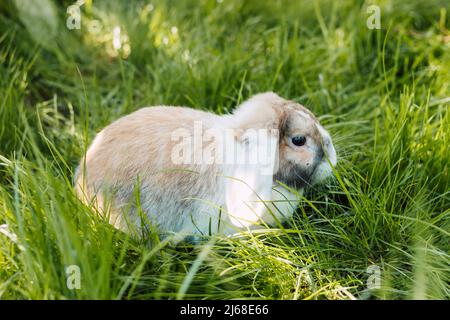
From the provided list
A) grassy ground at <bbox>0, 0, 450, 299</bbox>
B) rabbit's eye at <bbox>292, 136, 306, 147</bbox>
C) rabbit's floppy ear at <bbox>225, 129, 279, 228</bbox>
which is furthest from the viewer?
rabbit's eye at <bbox>292, 136, 306, 147</bbox>

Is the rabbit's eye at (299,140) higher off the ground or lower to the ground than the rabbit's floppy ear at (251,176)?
higher

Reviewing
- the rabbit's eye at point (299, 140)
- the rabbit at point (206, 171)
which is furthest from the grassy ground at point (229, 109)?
the rabbit's eye at point (299, 140)

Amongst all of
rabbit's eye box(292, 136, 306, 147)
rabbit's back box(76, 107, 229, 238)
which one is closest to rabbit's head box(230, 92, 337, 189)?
rabbit's eye box(292, 136, 306, 147)

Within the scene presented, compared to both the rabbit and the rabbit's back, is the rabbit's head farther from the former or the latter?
the rabbit's back

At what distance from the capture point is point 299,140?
8.60ft

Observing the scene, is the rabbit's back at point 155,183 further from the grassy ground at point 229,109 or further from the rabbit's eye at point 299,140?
the rabbit's eye at point 299,140

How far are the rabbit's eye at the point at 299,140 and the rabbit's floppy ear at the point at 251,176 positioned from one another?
0.11 meters

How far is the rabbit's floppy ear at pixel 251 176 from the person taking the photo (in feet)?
8.23

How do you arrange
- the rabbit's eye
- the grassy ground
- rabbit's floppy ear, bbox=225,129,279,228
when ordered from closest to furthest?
the grassy ground → rabbit's floppy ear, bbox=225,129,279,228 → the rabbit's eye

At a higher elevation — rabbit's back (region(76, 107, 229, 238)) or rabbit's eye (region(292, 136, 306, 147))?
rabbit's eye (region(292, 136, 306, 147))

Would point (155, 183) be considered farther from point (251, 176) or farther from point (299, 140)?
point (299, 140)

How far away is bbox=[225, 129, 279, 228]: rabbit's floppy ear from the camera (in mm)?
2510

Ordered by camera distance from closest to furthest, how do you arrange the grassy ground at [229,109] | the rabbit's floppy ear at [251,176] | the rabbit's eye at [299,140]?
the grassy ground at [229,109]
the rabbit's floppy ear at [251,176]
the rabbit's eye at [299,140]
